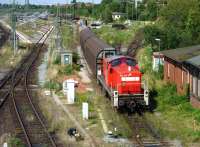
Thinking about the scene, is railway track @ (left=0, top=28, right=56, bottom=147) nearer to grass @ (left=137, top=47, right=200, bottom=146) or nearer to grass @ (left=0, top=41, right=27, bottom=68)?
grass @ (left=0, top=41, right=27, bottom=68)

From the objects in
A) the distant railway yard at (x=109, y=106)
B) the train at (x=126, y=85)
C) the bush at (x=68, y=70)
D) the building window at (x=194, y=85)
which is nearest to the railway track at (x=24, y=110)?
the distant railway yard at (x=109, y=106)

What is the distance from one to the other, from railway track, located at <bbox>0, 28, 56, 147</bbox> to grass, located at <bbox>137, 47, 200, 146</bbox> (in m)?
Result: 4.73

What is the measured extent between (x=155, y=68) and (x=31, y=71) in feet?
38.3

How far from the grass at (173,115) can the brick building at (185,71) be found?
426mm

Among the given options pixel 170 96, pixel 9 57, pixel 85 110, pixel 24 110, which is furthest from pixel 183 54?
pixel 9 57

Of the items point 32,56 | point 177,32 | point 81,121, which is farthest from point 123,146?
point 32,56

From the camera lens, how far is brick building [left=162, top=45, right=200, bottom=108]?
24.2 m

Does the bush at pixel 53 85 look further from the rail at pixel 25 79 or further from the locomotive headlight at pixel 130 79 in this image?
the locomotive headlight at pixel 130 79

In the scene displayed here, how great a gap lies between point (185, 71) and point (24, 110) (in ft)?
27.1

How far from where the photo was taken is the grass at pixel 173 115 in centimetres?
2016

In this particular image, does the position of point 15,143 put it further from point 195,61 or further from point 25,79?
point 25,79

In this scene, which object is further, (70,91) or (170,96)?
(70,91)

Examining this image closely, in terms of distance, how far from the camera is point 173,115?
2356 cm

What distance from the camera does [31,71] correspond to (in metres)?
42.4
